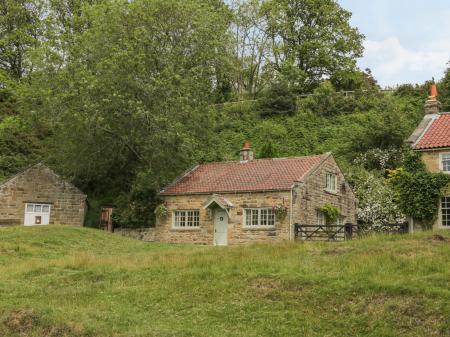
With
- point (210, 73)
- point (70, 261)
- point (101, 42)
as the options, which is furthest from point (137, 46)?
point (70, 261)

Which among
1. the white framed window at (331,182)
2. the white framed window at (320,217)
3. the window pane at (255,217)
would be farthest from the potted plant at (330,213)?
the window pane at (255,217)

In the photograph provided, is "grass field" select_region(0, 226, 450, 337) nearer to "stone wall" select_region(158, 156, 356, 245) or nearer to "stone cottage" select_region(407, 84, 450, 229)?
"stone cottage" select_region(407, 84, 450, 229)

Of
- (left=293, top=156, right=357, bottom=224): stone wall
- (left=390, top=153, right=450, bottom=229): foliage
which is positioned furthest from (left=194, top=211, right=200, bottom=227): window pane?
(left=390, top=153, right=450, bottom=229): foliage

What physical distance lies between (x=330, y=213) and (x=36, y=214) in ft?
Result: 65.6

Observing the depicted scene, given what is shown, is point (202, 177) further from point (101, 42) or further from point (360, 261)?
point (360, 261)

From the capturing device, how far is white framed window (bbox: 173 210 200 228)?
3454 centimetres

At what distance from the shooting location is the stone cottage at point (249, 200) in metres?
31.9

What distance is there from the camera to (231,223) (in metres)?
33.0

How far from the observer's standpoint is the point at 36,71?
40000mm

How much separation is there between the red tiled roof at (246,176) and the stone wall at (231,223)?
432 millimetres

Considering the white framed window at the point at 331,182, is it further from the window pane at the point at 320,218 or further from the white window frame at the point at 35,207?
the white window frame at the point at 35,207

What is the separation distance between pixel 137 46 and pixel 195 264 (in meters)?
22.0

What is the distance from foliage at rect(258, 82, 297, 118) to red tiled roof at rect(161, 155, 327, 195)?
19.2 m

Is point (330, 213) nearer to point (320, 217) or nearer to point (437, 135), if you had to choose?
point (320, 217)
